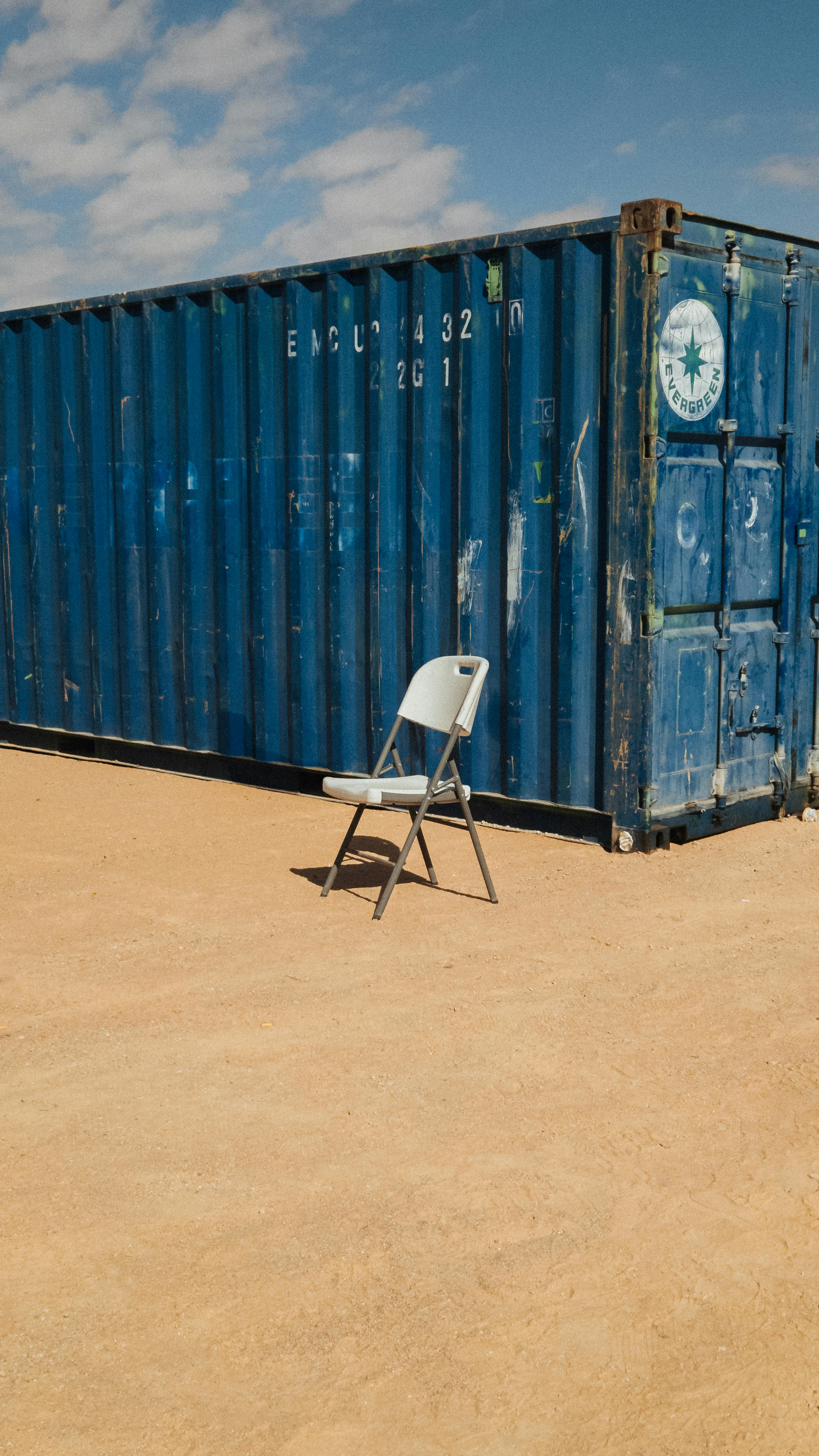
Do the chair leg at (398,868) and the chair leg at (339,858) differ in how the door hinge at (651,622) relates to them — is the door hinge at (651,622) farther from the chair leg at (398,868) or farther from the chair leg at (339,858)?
the chair leg at (339,858)

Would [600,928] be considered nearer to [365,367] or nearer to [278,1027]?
[278,1027]

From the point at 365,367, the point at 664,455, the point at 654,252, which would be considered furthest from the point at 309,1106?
the point at 365,367

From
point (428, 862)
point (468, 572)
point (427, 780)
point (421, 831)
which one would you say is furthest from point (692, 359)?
point (428, 862)

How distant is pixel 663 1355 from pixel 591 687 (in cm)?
434

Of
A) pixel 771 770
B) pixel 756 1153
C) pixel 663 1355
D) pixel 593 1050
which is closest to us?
pixel 663 1355

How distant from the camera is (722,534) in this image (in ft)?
22.2

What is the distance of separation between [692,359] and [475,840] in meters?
2.60

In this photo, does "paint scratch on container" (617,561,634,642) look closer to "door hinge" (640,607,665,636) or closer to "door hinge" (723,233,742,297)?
"door hinge" (640,607,665,636)

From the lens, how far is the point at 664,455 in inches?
251

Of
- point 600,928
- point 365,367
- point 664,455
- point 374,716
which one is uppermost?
point 365,367

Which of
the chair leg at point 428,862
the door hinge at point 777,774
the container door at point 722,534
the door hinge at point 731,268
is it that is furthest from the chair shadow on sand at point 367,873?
the door hinge at point 731,268

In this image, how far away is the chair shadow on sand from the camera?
6.02 metres

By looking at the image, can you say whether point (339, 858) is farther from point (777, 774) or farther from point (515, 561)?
point (777, 774)

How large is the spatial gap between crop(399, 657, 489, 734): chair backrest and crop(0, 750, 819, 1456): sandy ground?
2.50 ft
